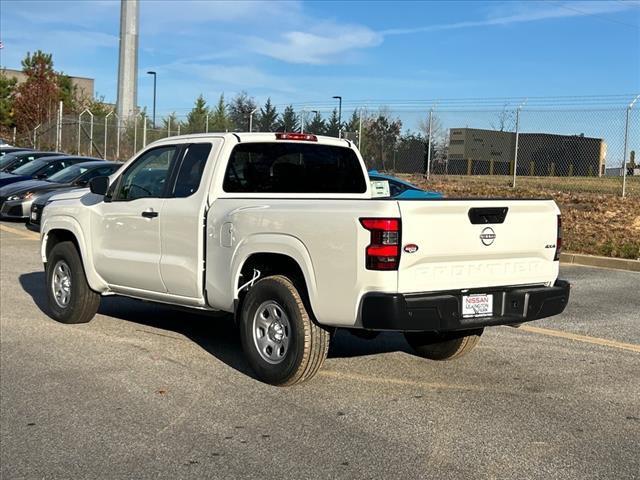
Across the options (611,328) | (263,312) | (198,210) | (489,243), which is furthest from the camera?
(611,328)

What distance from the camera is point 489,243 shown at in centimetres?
531

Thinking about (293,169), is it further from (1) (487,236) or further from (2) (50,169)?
(2) (50,169)

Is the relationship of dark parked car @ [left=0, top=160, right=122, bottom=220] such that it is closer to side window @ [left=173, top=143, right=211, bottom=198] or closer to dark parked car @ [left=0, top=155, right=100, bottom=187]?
dark parked car @ [left=0, top=155, right=100, bottom=187]

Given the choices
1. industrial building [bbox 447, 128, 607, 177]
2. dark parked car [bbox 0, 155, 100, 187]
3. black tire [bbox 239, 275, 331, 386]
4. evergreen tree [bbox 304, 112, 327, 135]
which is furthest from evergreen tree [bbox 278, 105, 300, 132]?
black tire [bbox 239, 275, 331, 386]

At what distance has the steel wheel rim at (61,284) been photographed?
772cm

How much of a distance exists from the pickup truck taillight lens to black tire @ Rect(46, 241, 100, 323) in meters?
3.77

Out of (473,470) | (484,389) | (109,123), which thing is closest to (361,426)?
(473,470)

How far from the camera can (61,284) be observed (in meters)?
7.83

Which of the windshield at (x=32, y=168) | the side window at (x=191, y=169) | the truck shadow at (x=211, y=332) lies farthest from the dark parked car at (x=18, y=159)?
the side window at (x=191, y=169)

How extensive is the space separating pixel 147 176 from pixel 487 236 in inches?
129

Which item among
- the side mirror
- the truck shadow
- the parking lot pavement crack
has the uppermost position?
the side mirror

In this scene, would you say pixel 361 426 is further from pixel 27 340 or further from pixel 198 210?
pixel 27 340

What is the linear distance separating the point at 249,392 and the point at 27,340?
2.64 metres

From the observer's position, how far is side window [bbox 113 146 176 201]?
6770mm
